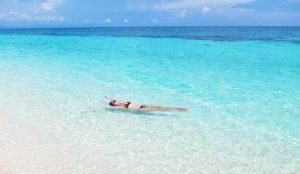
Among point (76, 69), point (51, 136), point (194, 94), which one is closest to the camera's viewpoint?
point (51, 136)

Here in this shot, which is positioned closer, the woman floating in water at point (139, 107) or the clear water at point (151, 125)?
the clear water at point (151, 125)

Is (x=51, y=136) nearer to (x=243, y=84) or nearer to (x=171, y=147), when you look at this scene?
(x=171, y=147)

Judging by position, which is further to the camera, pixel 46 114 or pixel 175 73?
pixel 175 73

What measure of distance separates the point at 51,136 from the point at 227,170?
122 inches

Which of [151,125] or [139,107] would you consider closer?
[151,125]

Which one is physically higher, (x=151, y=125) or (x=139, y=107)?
(x=139, y=107)

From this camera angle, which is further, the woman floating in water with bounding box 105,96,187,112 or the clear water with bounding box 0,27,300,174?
the woman floating in water with bounding box 105,96,187,112

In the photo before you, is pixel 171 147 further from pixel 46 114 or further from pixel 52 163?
pixel 46 114

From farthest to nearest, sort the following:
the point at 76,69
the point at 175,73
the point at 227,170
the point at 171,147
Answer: the point at 76,69, the point at 175,73, the point at 171,147, the point at 227,170

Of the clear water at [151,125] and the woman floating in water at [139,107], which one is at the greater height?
the woman floating in water at [139,107]

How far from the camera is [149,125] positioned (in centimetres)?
649

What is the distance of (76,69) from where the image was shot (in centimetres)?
1381

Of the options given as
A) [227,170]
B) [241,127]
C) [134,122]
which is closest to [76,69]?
[134,122]

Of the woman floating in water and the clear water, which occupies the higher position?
the woman floating in water
